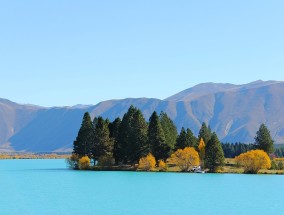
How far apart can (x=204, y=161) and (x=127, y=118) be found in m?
26.4

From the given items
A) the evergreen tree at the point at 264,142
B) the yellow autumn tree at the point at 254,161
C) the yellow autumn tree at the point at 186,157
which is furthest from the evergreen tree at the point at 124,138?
the evergreen tree at the point at 264,142

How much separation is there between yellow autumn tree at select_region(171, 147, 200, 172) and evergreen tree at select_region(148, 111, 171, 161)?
19.0 feet

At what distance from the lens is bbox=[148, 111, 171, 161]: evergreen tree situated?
14938 cm

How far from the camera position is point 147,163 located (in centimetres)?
14412

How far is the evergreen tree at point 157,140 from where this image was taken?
149 m

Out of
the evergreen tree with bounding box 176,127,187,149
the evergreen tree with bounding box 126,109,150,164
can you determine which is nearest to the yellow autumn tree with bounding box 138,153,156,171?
the evergreen tree with bounding box 126,109,150,164

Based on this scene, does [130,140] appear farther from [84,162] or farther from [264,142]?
[264,142]

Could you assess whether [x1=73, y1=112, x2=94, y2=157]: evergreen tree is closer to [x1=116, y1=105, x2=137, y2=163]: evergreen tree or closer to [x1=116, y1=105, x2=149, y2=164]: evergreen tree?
Answer: [x1=116, y1=105, x2=137, y2=163]: evergreen tree

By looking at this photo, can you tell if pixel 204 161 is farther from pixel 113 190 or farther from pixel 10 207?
pixel 10 207

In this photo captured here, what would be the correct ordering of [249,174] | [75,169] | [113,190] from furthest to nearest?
1. [75,169]
2. [249,174]
3. [113,190]

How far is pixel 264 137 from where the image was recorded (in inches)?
6791

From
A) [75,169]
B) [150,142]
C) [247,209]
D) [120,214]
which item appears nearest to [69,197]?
[120,214]

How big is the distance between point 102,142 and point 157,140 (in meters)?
17.6

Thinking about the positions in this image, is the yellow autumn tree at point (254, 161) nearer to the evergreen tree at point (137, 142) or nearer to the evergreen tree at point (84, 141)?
the evergreen tree at point (137, 142)
